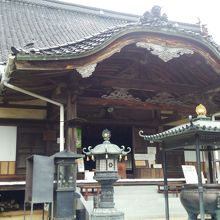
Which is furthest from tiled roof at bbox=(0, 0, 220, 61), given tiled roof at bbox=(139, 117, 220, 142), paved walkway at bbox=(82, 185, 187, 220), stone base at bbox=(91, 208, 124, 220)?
paved walkway at bbox=(82, 185, 187, 220)

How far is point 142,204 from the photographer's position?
8.98 m

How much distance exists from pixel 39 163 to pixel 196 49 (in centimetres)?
505

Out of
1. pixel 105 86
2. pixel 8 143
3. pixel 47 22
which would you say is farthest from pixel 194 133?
pixel 47 22

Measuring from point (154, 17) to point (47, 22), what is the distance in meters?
9.95

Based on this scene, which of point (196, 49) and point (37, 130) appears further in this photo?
point (37, 130)

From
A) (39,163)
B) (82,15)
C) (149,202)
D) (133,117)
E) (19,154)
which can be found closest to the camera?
(39,163)

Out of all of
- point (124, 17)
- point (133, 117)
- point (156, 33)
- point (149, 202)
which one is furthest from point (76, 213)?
point (124, 17)

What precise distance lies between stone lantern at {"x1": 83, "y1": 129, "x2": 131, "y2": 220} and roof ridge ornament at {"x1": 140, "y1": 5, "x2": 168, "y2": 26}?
3.19m

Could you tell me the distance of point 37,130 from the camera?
11312 mm

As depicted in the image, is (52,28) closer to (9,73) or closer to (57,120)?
(57,120)

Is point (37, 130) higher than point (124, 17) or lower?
lower

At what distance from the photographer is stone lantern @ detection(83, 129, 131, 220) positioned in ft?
23.6

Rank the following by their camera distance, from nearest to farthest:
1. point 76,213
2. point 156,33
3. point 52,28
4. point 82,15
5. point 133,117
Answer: point 76,213
point 156,33
point 133,117
point 52,28
point 82,15

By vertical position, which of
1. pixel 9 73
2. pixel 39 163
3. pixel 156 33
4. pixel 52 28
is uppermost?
pixel 52 28
